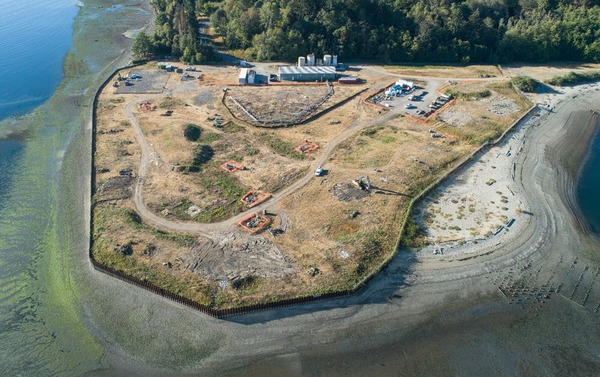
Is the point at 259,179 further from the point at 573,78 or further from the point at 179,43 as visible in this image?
the point at 573,78

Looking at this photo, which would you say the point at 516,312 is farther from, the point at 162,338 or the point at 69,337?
the point at 69,337

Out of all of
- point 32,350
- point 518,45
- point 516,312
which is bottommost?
point 32,350

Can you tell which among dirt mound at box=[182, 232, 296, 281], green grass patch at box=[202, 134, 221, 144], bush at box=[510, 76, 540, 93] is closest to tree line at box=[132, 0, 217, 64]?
green grass patch at box=[202, 134, 221, 144]

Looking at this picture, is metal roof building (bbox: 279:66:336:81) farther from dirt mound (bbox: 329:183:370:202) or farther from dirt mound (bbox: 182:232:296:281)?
dirt mound (bbox: 182:232:296:281)

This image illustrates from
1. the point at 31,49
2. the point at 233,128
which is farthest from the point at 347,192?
the point at 31,49

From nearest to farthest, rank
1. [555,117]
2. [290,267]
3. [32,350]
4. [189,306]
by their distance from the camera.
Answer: [32,350] → [189,306] → [290,267] → [555,117]

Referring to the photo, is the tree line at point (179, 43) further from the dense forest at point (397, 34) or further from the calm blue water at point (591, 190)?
the calm blue water at point (591, 190)

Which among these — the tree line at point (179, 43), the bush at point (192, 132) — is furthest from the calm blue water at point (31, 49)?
the bush at point (192, 132)

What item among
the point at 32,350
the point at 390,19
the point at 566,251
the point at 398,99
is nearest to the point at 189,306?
the point at 32,350
